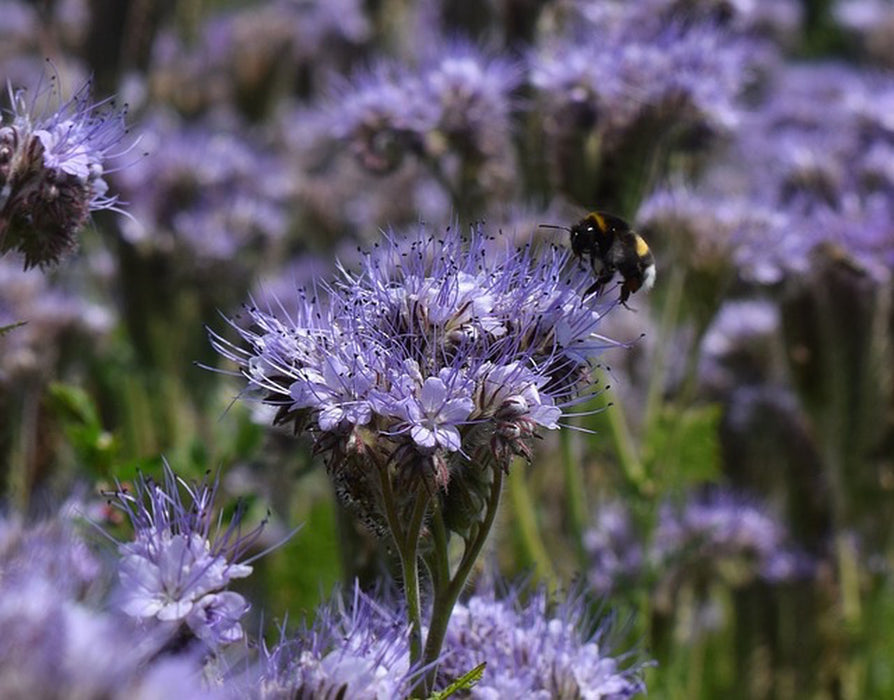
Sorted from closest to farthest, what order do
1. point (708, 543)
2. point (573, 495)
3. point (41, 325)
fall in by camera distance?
point (573, 495) < point (708, 543) < point (41, 325)

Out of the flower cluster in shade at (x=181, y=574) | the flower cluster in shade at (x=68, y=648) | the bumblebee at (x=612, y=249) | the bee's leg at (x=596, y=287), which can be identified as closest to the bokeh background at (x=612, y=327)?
the bumblebee at (x=612, y=249)

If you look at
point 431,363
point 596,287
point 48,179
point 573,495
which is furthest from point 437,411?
point 573,495

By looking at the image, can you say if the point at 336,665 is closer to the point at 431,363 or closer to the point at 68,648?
the point at 431,363

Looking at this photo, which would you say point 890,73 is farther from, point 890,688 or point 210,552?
point 210,552

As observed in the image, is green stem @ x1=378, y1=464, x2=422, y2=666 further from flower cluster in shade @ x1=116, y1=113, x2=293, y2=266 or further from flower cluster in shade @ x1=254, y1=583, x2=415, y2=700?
flower cluster in shade @ x1=116, y1=113, x2=293, y2=266

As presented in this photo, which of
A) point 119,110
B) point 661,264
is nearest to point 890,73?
point 661,264

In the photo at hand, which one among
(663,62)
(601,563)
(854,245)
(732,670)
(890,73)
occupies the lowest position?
(732,670)
